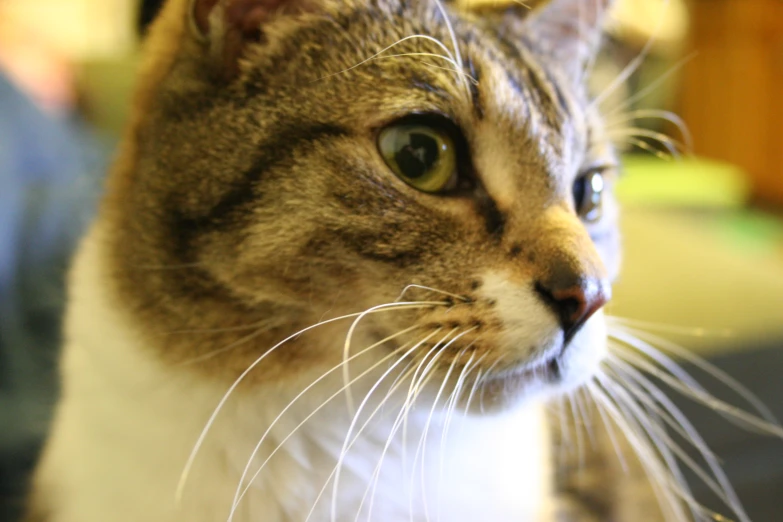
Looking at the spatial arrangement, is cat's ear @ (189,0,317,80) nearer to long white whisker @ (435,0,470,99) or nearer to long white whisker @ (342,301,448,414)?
long white whisker @ (435,0,470,99)

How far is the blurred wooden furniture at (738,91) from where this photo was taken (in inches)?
173

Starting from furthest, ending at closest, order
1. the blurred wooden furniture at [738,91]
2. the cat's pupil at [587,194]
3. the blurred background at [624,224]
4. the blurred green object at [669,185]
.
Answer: the blurred wooden furniture at [738,91], the blurred green object at [669,185], the blurred background at [624,224], the cat's pupil at [587,194]

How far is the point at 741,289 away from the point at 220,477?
130 centimetres

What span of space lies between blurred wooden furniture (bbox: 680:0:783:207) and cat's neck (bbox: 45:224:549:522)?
450cm

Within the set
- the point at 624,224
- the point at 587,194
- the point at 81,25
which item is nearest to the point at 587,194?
the point at 587,194

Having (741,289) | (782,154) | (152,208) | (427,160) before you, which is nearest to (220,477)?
(152,208)

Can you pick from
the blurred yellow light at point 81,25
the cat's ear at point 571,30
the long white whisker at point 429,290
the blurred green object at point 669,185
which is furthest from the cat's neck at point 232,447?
the blurred yellow light at point 81,25

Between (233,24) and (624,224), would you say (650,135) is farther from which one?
(624,224)

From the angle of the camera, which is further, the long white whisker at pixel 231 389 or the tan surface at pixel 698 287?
the tan surface at pixel 698 287

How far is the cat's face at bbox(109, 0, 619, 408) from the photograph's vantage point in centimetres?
63

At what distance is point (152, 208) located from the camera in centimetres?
74

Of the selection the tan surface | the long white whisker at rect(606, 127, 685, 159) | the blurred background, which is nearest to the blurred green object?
the blurred background

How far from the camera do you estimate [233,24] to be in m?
0.71

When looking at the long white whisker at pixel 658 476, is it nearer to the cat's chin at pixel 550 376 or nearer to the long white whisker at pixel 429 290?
the cat's chin at pixel 550 376
